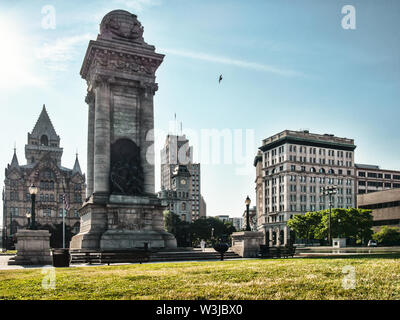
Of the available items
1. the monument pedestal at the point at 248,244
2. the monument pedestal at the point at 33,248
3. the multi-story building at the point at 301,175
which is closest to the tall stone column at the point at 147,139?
the monument pedestal at the point at 248,244

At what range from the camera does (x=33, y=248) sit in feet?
85.0

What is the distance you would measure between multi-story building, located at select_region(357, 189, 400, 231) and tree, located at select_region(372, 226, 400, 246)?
23.5ft

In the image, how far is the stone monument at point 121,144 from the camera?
3588cm

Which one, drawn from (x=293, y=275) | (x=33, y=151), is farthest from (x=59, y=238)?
(x=293, y=275)

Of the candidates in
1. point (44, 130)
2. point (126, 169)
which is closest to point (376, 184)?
point (44, 130)

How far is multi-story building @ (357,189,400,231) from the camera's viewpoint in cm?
9812

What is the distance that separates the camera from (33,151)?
145375 millimetres

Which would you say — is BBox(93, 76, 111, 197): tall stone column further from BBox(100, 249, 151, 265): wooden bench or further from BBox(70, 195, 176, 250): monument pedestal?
BBox(100, 249, 151, 265): wooden bench

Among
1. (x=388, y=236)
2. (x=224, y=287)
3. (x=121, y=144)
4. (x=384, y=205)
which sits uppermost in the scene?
(x=121, y=144)

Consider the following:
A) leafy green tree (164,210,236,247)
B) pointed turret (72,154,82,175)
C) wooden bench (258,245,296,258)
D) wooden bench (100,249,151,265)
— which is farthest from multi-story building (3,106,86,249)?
wooden bench (258,245,296,258)

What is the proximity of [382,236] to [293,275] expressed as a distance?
278 ft

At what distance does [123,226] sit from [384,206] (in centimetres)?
8492

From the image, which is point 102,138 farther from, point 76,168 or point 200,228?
point 76,168
